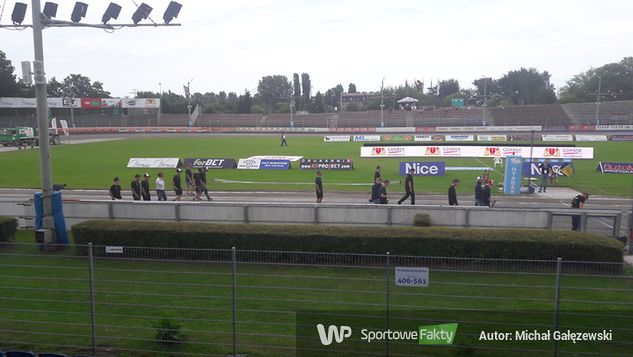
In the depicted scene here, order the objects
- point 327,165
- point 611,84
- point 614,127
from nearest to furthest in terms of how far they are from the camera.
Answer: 1. point 327,165
2. point 614,127
3. point 611,84

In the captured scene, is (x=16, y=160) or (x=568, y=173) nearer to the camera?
(x=568, y=173)

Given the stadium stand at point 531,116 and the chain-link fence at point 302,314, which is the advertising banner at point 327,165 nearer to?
the chain-link fence at point 302,314

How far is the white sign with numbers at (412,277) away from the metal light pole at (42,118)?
36.2 ft

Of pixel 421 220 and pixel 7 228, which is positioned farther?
pixel 421 220

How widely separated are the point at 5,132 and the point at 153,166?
34.1 metres

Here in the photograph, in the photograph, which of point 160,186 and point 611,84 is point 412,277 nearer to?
point 160,186

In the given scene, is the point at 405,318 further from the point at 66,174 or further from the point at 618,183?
the point at 66,174

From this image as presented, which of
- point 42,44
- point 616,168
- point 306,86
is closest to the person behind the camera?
point 42,44

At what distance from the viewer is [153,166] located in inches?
1342

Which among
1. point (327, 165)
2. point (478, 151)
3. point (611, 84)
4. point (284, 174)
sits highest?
point (611, 84)

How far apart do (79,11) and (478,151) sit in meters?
32.1

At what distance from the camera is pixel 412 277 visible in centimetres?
676

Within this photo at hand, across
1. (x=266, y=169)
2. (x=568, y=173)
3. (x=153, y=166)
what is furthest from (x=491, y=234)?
(x=153, y=166)

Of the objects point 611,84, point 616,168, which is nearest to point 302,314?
point 616,168
